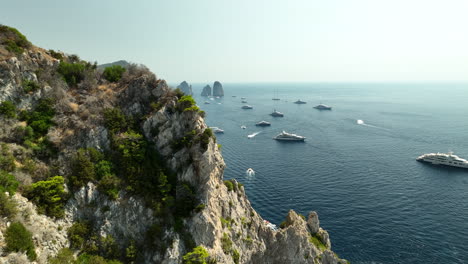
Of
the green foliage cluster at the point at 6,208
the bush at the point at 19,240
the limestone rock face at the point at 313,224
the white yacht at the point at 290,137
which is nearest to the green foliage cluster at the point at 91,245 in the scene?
the bush at the point at 19,240

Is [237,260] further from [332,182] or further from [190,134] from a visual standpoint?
[332,182]

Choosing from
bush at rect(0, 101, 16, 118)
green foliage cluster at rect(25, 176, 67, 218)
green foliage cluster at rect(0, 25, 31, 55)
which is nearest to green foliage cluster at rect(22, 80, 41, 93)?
bush at rect(0, 101, 16, 118)

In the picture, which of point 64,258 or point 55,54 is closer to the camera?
point 64,258

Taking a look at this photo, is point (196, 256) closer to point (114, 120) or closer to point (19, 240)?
point (19, 240)

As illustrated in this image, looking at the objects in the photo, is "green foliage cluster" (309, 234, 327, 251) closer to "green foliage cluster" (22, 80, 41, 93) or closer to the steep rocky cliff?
the steep rocky cliff

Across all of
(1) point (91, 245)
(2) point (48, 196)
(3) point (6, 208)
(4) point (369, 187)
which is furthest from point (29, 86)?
(4) point (369, 187)

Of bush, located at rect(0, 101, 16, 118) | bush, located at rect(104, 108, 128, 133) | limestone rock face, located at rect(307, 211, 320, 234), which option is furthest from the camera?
limestone rock face, located at rect(307, 211, 320, 234)

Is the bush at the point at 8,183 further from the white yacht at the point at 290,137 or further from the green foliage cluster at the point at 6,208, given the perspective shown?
the white yacht at the point at 290,137
